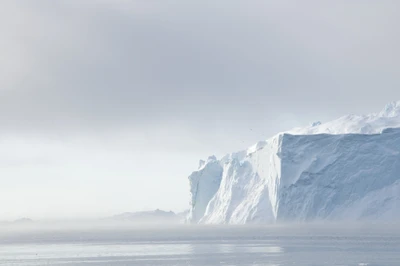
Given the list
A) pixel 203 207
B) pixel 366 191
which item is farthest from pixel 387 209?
pixel 203 207

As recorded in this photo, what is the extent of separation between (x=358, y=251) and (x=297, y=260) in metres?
8.27

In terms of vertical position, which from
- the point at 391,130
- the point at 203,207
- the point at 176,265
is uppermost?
the point at 391,130

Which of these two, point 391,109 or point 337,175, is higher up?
point 391,109

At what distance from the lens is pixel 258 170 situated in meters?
137

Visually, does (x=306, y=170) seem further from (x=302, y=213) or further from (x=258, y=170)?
(x=258, y=170)

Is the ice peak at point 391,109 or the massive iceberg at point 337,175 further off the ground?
the ice peak at point 391,109

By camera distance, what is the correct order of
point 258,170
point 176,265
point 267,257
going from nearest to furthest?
point 176,265 < point 267,257 < point 258,170

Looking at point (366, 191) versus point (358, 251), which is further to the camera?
point (366, 191)

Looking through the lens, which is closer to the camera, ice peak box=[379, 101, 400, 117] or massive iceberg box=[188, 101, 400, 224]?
massive iceberg box=[188, 101, 400, 224]

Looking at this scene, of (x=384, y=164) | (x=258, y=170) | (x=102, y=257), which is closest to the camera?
(x=102, y=257)

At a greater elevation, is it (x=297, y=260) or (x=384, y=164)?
(x=384, y=164)

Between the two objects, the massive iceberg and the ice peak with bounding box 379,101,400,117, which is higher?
the ice peak with bounding box 379,101,400,117

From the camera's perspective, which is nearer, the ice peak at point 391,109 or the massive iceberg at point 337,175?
the massive iceberg at point 337,175

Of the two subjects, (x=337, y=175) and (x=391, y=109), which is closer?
(x=337, y=175)
